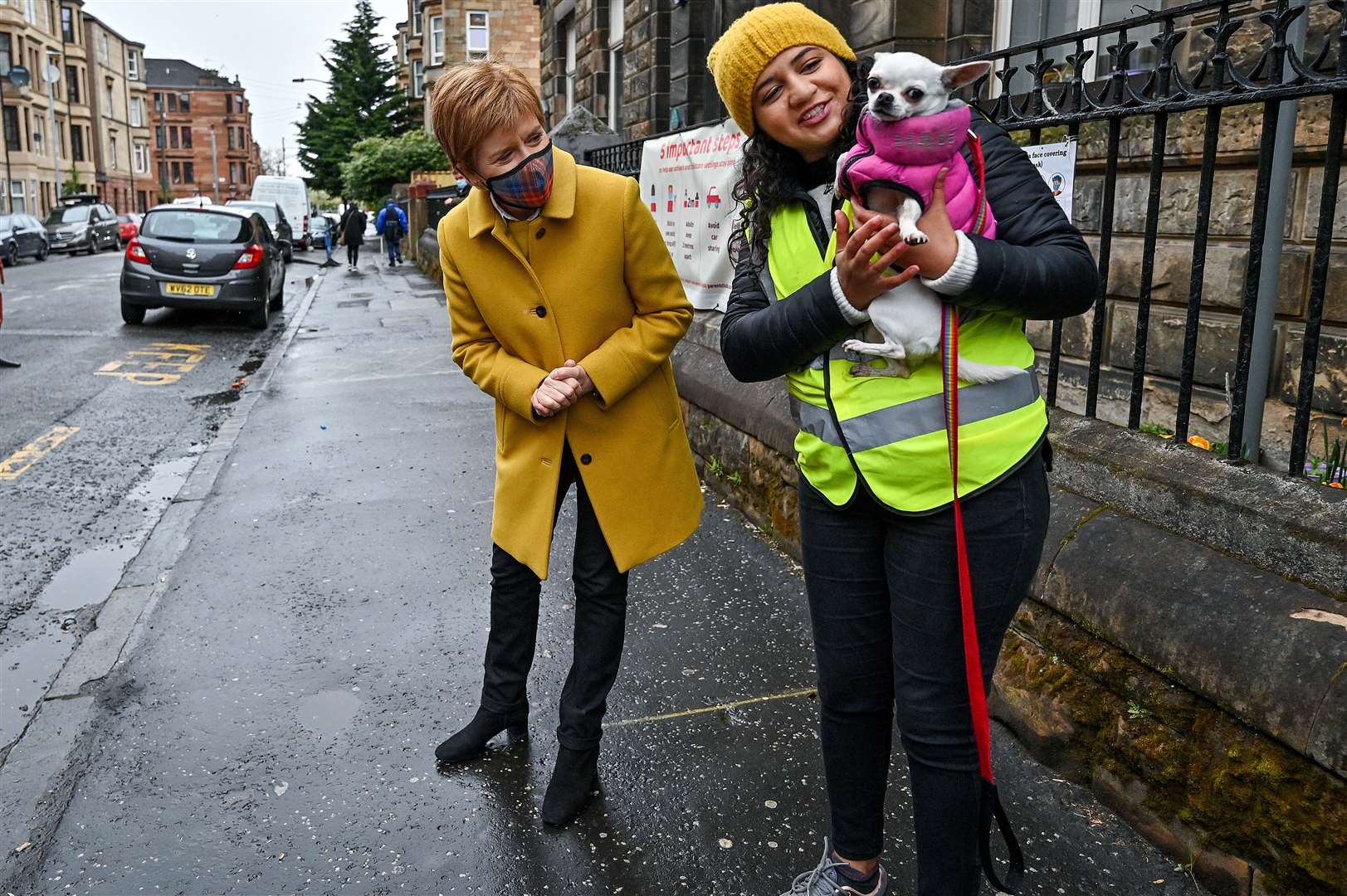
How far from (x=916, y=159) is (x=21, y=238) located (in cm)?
3744

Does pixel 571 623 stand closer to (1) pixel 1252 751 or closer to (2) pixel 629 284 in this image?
(2) pixel 629 284

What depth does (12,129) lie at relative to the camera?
5919cm

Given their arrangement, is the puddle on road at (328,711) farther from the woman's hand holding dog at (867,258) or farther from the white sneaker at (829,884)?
the woman's hand holding dog at (867,258)

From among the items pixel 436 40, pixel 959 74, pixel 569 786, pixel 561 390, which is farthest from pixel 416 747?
pixel 436 40

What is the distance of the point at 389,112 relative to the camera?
6156cm

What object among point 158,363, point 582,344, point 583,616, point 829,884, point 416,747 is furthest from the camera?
point 158,363

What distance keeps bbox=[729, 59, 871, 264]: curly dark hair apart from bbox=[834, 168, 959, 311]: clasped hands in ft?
0.94

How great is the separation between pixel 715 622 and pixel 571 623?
0.57 meters

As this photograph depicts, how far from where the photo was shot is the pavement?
285 centimetres

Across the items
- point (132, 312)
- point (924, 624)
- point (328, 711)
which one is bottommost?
point (328, 711)

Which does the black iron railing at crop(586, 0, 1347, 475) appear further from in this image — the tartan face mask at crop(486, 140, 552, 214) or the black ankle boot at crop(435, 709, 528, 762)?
the black ankle boot at crop(435, 709, 528, 762)

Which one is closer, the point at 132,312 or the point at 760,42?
the point at 760,42

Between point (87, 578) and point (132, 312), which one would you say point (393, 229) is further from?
point (87, 578)

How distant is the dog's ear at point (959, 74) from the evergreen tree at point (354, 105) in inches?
2449
